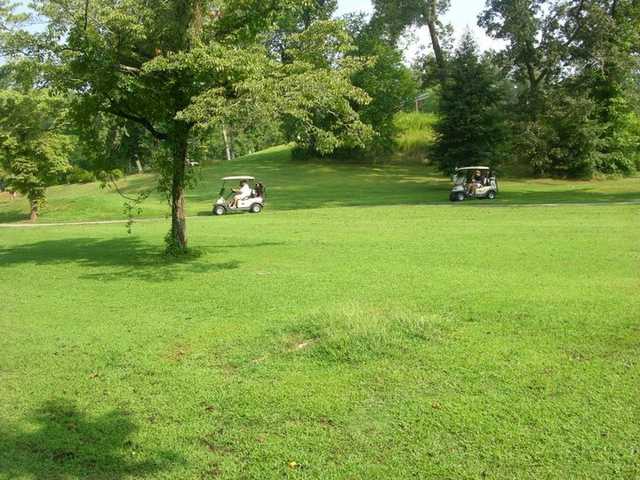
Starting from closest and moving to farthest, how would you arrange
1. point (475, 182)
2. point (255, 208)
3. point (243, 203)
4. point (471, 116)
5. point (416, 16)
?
point (243, 203)
point (255, 208)
point (475, 182)
point (471, 116)
point (416, 16)

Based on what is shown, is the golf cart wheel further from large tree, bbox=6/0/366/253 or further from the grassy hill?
large tree, bbox=6/0/366/253

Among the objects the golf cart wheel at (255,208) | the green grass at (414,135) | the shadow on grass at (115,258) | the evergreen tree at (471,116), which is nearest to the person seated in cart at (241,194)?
the golf cart wheel at (255,208)

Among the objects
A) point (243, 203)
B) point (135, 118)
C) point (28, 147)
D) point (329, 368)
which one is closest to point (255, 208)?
point (243, 203)

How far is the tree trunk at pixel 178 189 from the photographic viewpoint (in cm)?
1087

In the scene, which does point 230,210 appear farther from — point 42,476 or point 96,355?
point 42,476

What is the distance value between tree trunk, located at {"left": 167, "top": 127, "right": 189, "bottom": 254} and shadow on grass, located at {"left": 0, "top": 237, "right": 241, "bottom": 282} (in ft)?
1.05

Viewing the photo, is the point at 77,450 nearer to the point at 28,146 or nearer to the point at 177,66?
the point at 177,66

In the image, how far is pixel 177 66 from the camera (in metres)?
9.41

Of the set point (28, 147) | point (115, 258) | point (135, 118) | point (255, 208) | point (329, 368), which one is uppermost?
point (28, 147)

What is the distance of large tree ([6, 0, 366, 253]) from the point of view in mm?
9234

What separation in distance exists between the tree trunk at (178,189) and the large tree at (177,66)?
25mm

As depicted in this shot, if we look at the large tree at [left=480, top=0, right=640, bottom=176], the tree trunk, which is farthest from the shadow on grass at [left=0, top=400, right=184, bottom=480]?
the large tree at [left=480, top=0, right=640, bottom=176]

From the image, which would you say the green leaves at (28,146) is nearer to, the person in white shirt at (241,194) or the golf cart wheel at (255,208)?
the person in white shirt at (241,194)

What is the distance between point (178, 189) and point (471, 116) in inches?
946
